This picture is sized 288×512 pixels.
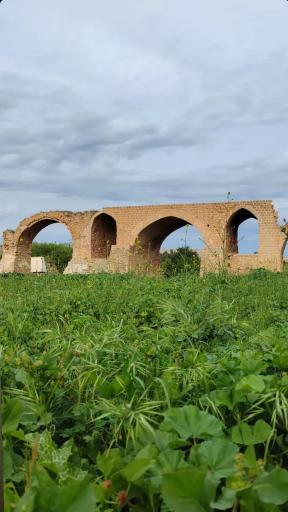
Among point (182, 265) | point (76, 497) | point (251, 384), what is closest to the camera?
point (76, 497)

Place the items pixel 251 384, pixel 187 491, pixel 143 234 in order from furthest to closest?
pixel 143 234 < pixel 251 384 < pixel 187 491

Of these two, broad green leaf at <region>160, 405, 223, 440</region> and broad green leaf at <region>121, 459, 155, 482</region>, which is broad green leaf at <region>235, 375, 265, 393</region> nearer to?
broad green leaf at <region>160, 405, 223, 440</region>

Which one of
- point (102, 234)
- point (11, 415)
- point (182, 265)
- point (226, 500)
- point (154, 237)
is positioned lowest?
point (226, 500)

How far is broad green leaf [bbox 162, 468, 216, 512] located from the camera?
1.38 m

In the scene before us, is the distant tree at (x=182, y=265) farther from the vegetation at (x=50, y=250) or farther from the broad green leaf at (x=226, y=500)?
the vegetation at (x=50, y=250)

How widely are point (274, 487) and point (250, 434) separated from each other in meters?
0.48

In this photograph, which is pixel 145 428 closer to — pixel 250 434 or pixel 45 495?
pixel 250 434

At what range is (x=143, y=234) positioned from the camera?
85.3 ft

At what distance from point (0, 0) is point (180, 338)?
2801 mm

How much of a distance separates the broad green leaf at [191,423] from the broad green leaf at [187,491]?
432 millimetres

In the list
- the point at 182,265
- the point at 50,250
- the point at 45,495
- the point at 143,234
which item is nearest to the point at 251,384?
the point at 45,495

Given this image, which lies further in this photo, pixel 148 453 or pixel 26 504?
pixel 148 453

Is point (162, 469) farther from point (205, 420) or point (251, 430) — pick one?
point (251, 430)

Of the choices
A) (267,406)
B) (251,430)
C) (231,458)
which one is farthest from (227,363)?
(231,458)
